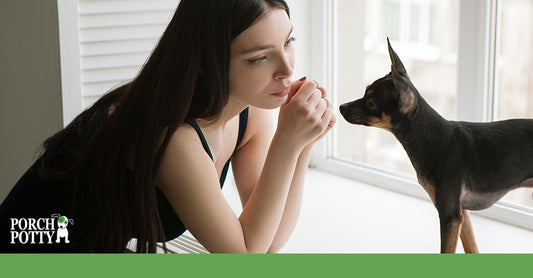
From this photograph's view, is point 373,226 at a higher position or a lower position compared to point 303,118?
lower

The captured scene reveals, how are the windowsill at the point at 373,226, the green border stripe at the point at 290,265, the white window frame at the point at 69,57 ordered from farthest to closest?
the white window frame at the point at 69,57 < the windowsill at the point at 373,226 < the green border stripe at the point at 290,265

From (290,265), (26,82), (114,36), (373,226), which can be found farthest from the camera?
(26,82)

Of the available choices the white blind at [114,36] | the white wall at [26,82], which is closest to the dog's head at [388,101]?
the white blind at [114,36]

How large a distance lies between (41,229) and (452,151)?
663mm

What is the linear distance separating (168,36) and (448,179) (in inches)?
17.8

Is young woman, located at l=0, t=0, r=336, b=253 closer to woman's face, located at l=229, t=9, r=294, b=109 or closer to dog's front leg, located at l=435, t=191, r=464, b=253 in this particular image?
woman's face, located at l=229, t=9, r=294, b=109

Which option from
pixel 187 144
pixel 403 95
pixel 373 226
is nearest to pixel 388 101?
pixel 403 95

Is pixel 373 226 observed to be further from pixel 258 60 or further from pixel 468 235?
pixel 258 60

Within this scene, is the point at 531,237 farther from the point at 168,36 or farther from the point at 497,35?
the point at 168,36

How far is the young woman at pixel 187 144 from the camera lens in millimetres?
950

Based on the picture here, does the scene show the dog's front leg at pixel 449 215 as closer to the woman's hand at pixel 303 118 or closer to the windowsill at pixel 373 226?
the woman's hand at pixel 303 118

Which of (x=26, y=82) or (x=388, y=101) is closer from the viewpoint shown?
(x=388, y=101)

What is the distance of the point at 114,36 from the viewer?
1.61 metres

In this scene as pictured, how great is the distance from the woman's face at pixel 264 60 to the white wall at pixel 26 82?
0.82 meters
